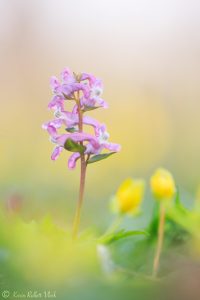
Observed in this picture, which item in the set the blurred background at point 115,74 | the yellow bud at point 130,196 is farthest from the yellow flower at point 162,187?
the blurred background at point 115,74

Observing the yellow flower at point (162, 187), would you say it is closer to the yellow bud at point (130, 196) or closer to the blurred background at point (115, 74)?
the yellow bud at point (130, 196)

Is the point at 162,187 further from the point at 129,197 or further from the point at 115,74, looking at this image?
the point at 115,74

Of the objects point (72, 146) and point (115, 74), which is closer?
point (72, 146)

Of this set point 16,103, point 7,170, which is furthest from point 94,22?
point 7,170

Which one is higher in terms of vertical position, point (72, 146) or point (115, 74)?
point (72, 146)

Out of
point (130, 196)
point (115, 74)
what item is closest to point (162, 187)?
point (130, 196)

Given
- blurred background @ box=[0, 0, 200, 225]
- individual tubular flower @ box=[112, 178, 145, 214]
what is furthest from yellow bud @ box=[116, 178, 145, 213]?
blurred background @ box=[0, 0, 200, 225]

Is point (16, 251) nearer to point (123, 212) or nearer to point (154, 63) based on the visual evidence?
point (123, 212)
